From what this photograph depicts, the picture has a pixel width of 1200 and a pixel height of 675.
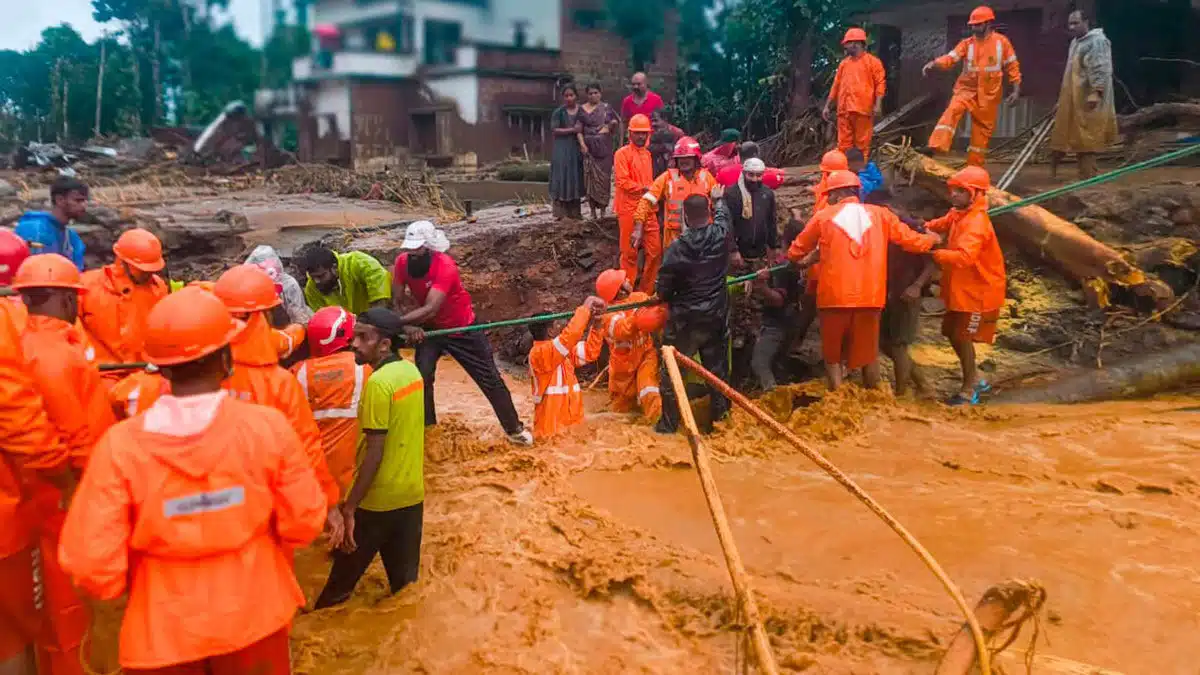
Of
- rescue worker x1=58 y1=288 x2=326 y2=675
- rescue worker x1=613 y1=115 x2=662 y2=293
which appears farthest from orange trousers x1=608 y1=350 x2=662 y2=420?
rescue worker x1=58 y1=288 x2=326 y2=675

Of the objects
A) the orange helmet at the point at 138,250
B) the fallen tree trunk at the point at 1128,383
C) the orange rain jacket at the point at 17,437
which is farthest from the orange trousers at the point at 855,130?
the orange rain jacket at the point at 17,437

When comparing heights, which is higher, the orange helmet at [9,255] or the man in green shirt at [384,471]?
the orange helmet at [9,255]

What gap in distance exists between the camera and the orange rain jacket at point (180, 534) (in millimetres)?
2355

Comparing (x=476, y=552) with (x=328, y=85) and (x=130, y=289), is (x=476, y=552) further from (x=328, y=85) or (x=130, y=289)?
(x=328, y=85)

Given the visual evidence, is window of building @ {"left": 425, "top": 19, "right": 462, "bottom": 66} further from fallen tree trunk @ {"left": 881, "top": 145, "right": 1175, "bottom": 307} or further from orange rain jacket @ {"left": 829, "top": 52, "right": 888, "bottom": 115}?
fallen tree trunk @ {"left": 881, "top": 145, "right": 1175, "bottom": 307}

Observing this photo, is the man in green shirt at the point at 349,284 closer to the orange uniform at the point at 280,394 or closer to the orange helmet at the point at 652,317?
the orange helmet at the point at 652,317

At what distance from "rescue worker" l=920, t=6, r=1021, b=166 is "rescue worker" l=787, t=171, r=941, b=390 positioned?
294 cm

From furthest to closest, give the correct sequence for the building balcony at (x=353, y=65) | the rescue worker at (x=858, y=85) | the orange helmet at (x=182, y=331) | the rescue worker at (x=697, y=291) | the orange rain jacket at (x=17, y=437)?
the building balcony at (x=353, y=65), the rescue worker at (x=858, y=85), the rescue worker at (x=697, y=291), the orange rain jacket at (x=17, y=437), the orange helmet at (x=182, y=331)

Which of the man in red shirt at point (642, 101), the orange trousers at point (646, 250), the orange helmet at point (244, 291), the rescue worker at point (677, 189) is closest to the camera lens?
the orange helmet at point (244, 291)

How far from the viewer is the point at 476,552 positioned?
15.6ft

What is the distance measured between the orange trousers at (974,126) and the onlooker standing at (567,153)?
3.75 metres

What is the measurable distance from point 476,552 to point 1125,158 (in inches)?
334

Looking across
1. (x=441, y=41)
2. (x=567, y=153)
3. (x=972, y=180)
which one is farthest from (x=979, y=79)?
(x=441, y=41)

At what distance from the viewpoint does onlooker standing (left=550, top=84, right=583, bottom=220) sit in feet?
32.7
